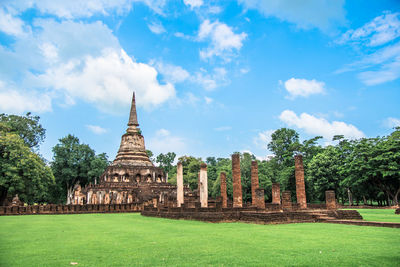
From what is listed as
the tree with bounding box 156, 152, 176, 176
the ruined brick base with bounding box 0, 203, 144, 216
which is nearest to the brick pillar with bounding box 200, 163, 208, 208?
the ruined brick base with bounding box 0, 203, 144, 216

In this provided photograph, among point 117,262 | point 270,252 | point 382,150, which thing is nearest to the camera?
point 117,262

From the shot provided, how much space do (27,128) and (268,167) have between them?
1359 inches

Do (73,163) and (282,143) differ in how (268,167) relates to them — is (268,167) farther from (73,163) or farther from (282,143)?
(73,163)

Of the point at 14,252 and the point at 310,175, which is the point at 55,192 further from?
the point at 14,252

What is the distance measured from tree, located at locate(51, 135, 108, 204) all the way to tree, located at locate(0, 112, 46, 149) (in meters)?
8.81

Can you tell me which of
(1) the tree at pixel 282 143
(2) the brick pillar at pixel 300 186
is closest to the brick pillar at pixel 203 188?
(2) the brick pillar at pixel 300 186

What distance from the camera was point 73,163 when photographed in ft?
173

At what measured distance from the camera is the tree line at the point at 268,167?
30.2 metres

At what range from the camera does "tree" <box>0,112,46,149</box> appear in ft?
133

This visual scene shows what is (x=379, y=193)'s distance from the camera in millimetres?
39094

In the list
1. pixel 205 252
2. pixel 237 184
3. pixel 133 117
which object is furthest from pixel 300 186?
pixel 133 117

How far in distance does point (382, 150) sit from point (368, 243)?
1101 inches

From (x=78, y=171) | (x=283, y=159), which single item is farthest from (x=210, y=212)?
(x=78, y=171)

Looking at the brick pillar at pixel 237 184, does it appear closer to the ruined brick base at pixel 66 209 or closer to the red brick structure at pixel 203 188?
the red brick structure at pixel 203 188
